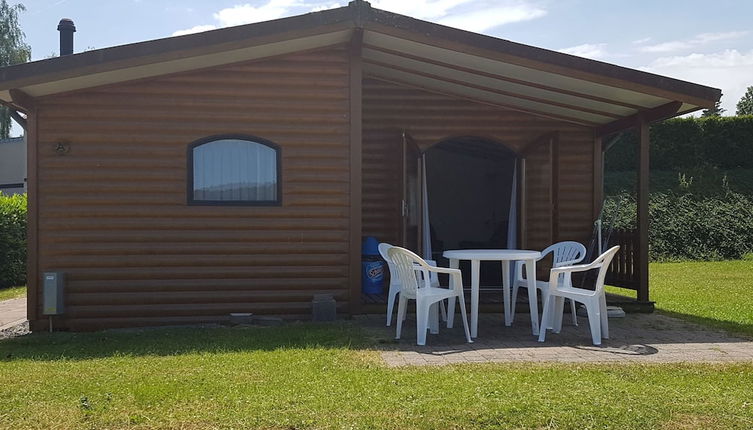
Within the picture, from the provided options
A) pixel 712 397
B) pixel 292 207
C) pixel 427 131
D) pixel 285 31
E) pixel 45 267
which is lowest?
pixel 712 397

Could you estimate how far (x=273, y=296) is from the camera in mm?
6770

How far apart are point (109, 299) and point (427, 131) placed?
415cm

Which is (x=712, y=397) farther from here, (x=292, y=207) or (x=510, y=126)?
(x=510, y=126)

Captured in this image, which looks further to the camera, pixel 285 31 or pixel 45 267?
pixel 45 267

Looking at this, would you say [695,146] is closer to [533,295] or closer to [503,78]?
[503,78]

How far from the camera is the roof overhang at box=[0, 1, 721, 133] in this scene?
19.1 feet

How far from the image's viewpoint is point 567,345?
18.1 ft

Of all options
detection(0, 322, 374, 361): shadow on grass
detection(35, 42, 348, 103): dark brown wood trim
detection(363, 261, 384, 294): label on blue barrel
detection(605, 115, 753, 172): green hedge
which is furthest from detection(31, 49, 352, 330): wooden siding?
detection(605, 115, 753, 172): green hedge

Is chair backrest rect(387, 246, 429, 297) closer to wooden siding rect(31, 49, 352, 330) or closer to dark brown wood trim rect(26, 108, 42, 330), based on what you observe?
wooden siding rect(31, 49, 352, 330)

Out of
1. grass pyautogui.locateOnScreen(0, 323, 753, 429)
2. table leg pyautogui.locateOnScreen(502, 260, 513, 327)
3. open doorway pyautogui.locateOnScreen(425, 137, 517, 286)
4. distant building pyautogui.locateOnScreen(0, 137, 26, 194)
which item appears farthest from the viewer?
distant building pyautogui.locateOnScreen(0, 137, 26, 194)

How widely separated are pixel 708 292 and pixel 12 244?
36.0 feet

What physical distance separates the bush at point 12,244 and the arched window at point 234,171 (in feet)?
21.0

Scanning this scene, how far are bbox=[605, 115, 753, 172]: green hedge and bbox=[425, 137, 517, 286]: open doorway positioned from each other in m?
9.52

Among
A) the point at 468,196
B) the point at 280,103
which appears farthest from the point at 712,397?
the point at 468,196
